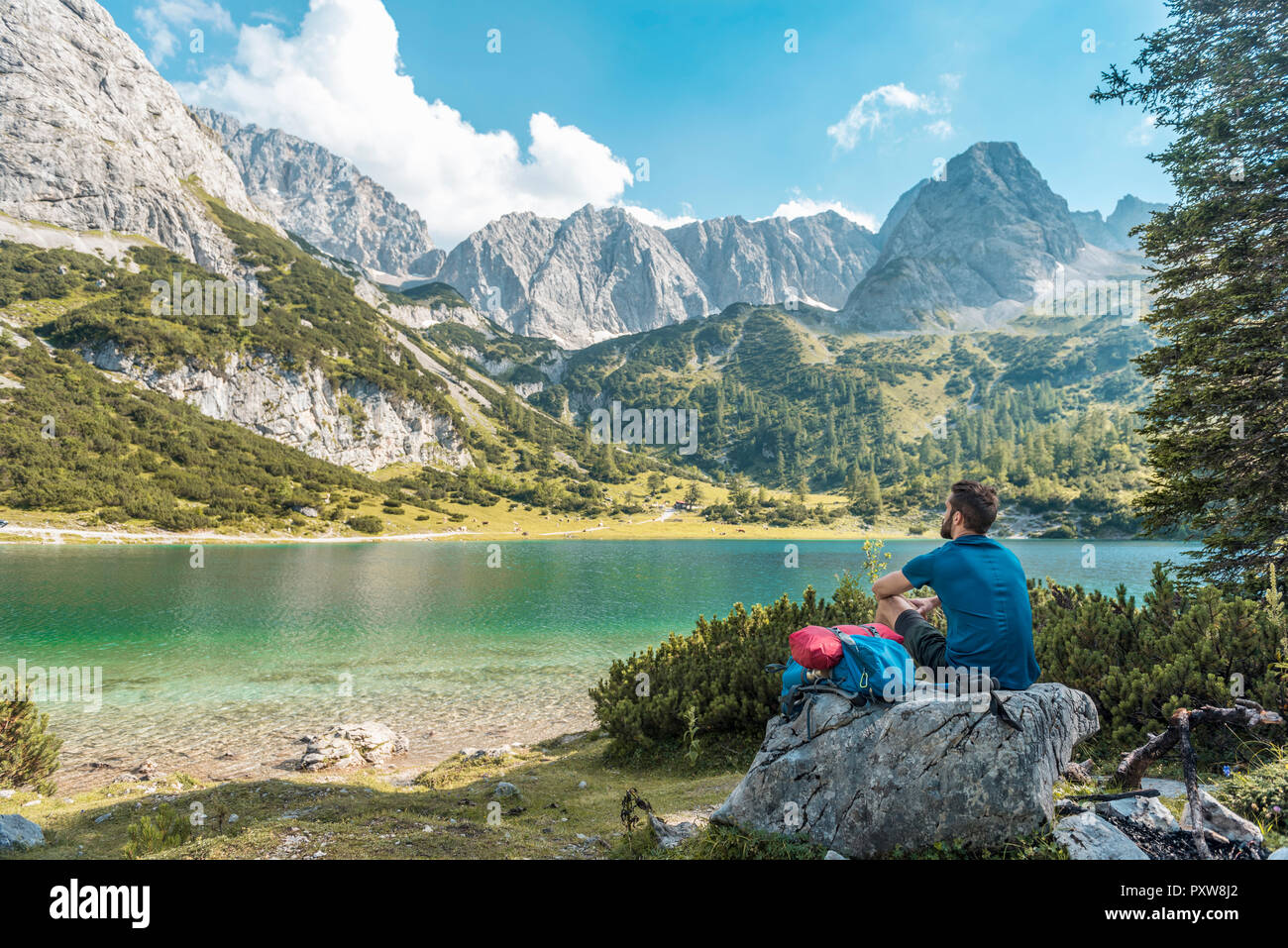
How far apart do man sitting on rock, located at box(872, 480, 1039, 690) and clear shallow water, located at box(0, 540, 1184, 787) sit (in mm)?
14621

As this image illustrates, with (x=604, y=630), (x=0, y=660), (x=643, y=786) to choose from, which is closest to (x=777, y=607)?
(x=643, y=786)

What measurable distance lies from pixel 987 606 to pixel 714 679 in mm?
7673

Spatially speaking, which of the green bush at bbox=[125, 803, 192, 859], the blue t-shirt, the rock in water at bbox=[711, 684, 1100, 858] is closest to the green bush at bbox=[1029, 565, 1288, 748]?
the rock in water at bbox=[711, 684, 1100, 858]

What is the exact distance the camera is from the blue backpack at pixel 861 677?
5.27 meters

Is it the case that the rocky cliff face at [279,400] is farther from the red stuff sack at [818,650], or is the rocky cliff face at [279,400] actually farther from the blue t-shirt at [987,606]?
the blue t-shirt at [987,606]

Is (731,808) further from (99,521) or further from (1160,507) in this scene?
(99,521)

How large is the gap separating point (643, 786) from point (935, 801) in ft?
21.8

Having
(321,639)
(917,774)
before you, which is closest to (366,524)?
(321,639)

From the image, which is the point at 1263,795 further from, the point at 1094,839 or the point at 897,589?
the point at 897,589

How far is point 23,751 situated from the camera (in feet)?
38.3

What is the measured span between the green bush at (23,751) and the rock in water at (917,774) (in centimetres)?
1533

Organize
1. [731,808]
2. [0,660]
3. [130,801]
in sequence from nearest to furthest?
1. [731,808]
2. [130,801]
3. [0,660]

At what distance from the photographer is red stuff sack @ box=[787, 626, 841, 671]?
215 inches

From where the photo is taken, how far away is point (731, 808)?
18.7ft
